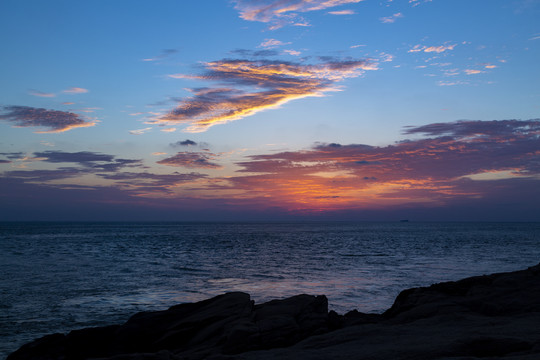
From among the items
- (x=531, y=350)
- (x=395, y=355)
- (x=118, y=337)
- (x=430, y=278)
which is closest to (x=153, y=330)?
(x=118, y=337)

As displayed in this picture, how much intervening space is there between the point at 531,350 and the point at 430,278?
24.8 metres

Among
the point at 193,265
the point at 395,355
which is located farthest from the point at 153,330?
the point at 193,265

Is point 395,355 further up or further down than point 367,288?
further up

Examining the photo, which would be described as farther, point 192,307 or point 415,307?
point 192,307

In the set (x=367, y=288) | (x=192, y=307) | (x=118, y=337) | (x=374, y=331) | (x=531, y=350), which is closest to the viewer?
(x=531, y=350)

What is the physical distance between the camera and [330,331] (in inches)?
524

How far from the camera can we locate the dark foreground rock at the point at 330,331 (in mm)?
9102

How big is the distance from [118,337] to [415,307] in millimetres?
11077

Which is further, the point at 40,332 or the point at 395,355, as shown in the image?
the point at 40,332

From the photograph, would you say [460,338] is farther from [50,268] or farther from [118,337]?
[50,268]

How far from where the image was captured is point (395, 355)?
28.3 feet

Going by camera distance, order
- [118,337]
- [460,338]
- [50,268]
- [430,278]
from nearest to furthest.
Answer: [460,338]
[118,337]
[430,278]
[50,268]

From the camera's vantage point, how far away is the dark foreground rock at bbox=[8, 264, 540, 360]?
9102 mm

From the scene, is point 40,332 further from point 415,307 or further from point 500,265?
point 500,265
